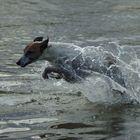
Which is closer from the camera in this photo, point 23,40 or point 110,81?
point 110,81

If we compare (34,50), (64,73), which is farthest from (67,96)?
(34,50)

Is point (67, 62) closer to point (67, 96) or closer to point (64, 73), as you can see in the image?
point (64, 73)

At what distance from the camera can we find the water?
28.7 feet

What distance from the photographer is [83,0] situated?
24.5 meters

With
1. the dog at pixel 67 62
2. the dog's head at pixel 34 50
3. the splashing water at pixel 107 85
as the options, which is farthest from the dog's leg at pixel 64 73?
the dog's head at pixel 34 50

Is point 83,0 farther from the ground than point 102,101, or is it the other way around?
point 102,101

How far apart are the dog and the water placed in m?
0.13

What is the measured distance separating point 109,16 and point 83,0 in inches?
153

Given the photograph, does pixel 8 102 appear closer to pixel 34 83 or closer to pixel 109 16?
pixel 34 83

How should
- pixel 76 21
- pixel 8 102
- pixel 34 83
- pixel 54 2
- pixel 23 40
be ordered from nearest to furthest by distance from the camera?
1. pixel 8 102
2. pixel 34 83
3. pixel 23 40
4. pixel 76 21
5. pixel 54 2

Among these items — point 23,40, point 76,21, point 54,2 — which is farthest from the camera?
point 54,2

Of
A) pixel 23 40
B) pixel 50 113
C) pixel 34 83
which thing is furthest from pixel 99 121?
pixel 23 40

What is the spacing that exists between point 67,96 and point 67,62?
0.64 m

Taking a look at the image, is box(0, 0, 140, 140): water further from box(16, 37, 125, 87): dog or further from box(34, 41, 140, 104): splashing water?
box(16, 37, 125, 87): dog
